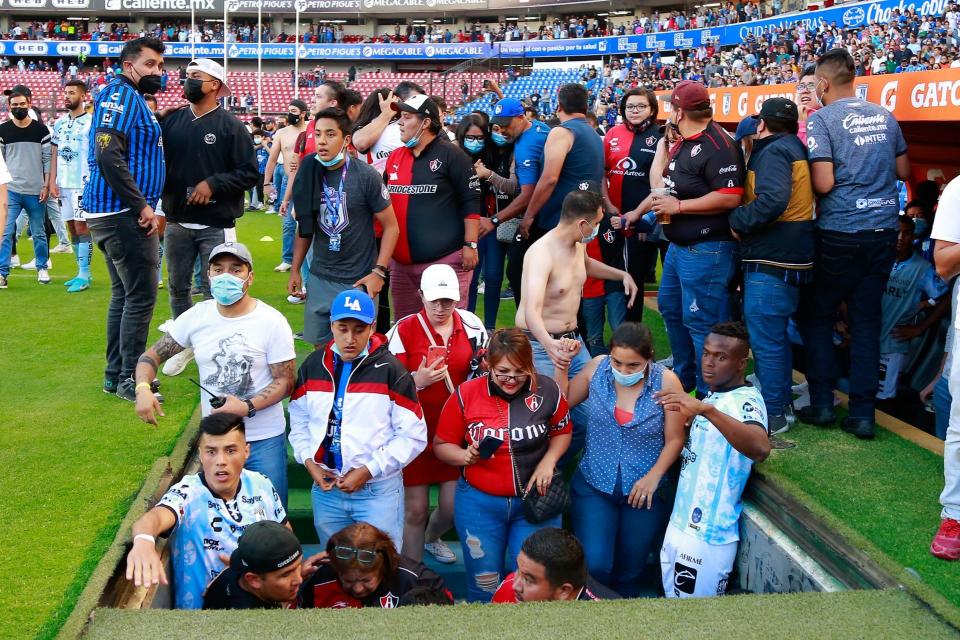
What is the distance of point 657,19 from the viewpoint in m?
49.0

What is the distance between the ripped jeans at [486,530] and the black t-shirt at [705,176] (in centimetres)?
191

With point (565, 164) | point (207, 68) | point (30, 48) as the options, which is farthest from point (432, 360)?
point (30, 48)

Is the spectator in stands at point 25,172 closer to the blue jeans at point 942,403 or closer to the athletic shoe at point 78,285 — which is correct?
the athletic shoe at point 78,285

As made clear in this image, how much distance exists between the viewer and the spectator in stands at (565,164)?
6.65m

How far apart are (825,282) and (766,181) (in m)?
0.70

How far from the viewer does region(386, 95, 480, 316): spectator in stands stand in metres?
6.03

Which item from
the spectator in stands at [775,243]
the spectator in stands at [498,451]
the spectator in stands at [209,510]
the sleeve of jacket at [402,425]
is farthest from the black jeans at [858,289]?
the spectator in stands at [209,510]

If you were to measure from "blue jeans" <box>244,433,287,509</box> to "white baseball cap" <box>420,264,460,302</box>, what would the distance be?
1.04 metres

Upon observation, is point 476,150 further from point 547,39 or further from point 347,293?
point 547,39

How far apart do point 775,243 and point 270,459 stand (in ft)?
9.63

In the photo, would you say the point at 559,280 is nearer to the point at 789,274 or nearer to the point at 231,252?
the point at 789,274

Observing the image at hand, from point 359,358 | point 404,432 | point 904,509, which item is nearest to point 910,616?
point 904,509

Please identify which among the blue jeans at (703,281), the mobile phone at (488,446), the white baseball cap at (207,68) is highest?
the white baseball cap at (207,68)

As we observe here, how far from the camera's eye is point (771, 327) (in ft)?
17.2
